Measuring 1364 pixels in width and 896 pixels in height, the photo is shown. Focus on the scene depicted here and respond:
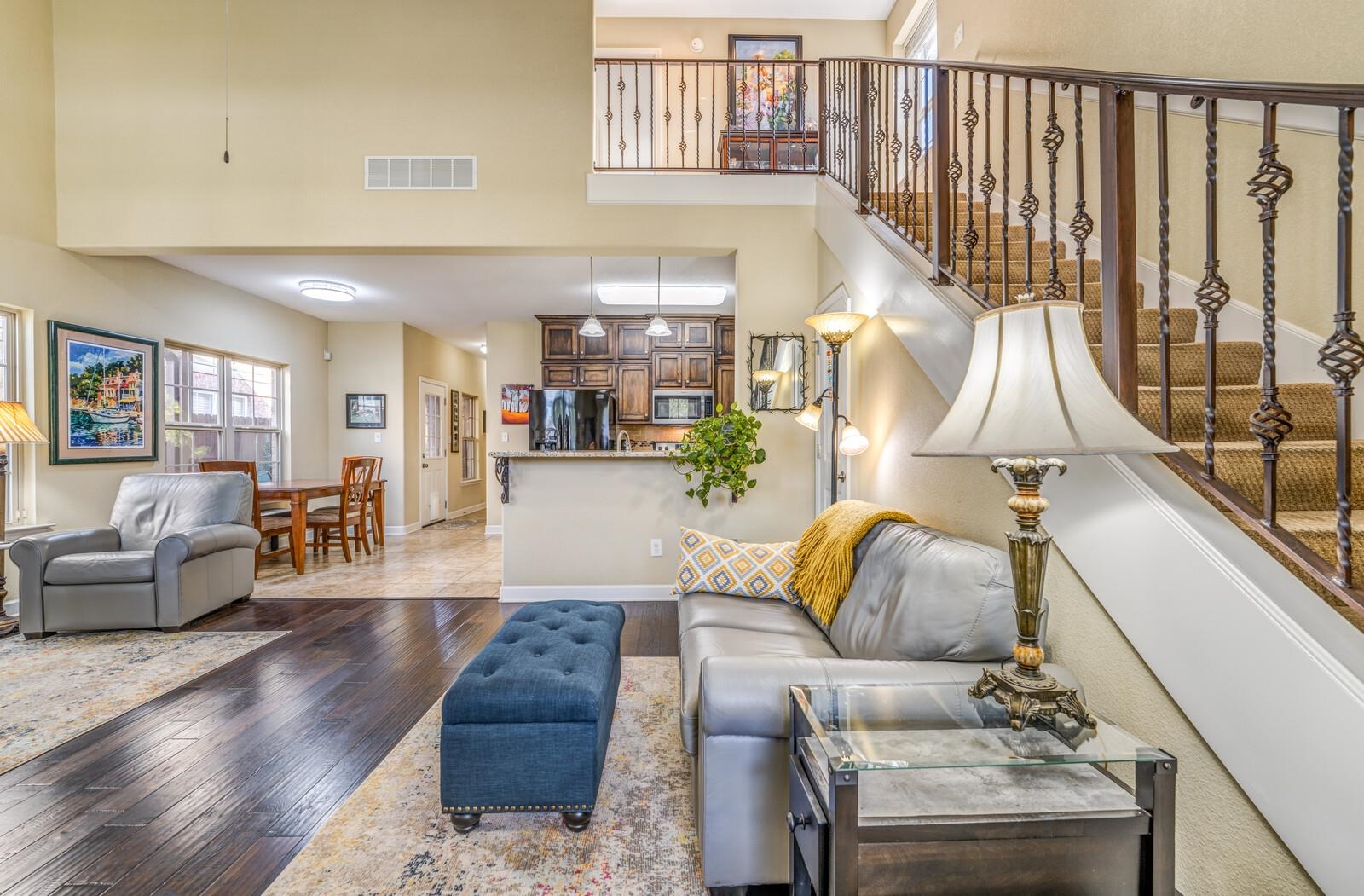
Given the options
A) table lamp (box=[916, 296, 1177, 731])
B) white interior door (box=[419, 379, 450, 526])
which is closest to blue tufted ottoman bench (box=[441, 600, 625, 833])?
table lamp (box=[916, 296, 1177, 731])

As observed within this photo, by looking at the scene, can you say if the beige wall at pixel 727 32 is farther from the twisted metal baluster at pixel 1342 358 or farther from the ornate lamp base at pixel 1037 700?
the ornate lamp base at pixel 1037 700

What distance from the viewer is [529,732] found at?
1.72m

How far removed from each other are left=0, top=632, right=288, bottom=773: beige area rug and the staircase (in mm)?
3836

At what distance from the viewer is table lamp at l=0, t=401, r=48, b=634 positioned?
128 inches

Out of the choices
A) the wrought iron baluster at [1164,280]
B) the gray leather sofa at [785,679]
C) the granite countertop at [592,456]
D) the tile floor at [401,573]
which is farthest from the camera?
the tile floor at [401,573]

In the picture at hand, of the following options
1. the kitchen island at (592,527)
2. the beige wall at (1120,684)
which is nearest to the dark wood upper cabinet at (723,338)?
the kitchen island at (592,527)

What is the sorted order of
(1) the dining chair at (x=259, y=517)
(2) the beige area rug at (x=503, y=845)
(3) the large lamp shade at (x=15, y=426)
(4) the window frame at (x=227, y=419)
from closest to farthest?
(2) the beige area rug at (x=503, y=845) → (3) the large lamp shade at (x=15, y=426) → (1) the dining chair at (x=259, y=517) → (4) the window frame at (x=227, y=419)

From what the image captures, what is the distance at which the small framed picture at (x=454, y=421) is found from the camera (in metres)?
9.24

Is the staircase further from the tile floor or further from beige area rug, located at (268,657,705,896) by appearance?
the tile floor

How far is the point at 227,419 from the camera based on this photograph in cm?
601

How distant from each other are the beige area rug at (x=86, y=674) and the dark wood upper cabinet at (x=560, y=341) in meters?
4.25

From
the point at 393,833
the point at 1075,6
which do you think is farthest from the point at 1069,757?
the point at 1075,6

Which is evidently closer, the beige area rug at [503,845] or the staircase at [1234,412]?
the staircase at [1234,412]

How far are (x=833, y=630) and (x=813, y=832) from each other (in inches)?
44.0
